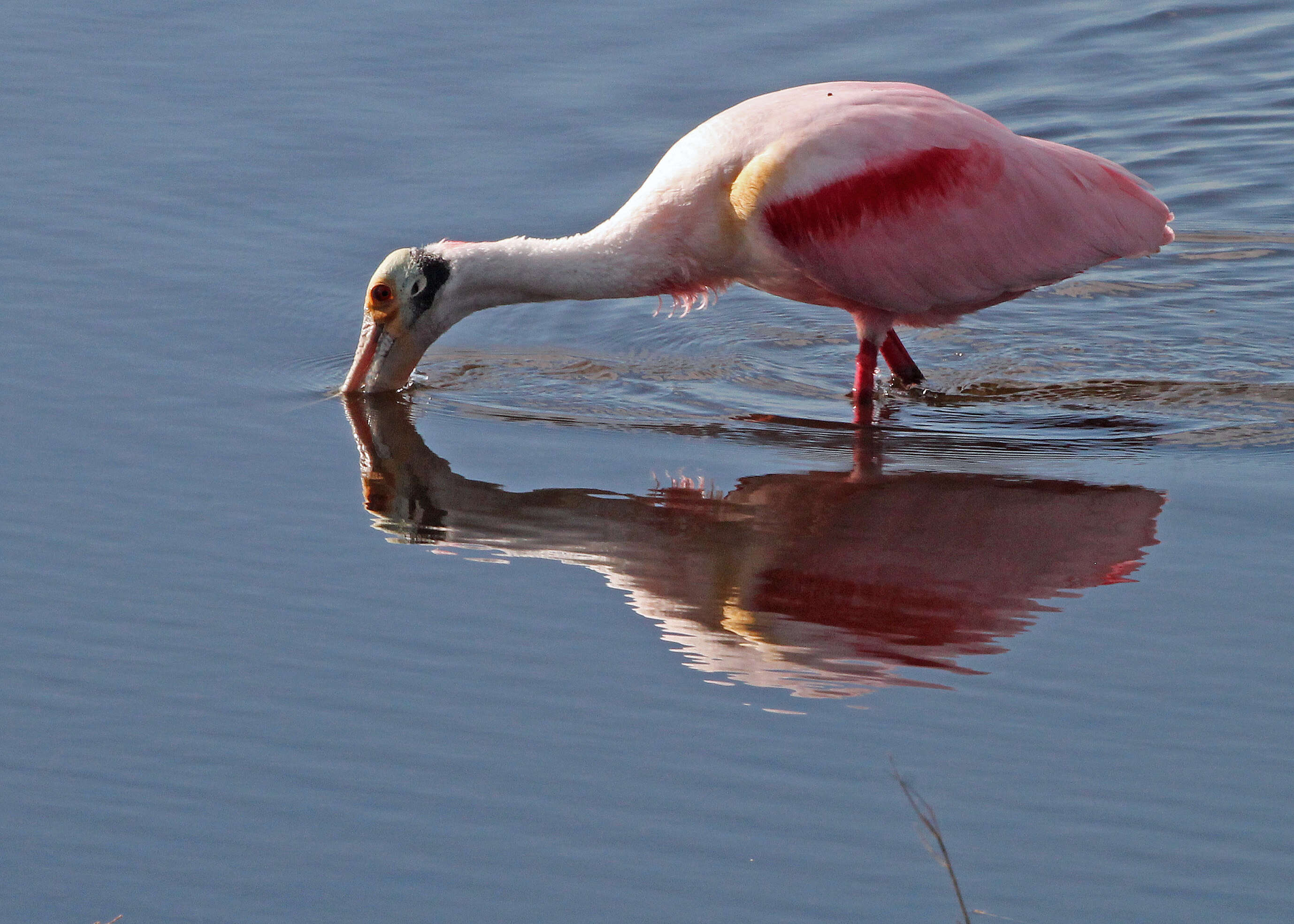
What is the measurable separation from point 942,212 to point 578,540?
2320 millimetres

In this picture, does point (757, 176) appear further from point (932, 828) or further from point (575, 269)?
point (932, 828)

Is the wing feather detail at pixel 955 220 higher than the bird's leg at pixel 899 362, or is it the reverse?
the wing feather detail at pixel 955 220

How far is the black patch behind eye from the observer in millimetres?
7840

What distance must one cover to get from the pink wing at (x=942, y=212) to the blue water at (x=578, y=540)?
0.53 meters

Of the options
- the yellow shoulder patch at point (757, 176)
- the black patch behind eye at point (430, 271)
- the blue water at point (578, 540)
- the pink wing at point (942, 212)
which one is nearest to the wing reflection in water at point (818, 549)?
the blue water at point (578, 540)

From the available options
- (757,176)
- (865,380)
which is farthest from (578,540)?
(865,380)

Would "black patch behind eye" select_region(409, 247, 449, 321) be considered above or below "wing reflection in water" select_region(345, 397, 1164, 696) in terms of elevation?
above

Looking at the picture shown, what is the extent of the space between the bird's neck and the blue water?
46cm

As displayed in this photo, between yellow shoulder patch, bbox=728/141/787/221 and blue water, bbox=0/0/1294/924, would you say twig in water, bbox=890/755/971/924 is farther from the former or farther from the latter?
yellow shoulder patch, bbox=728/141/787/221

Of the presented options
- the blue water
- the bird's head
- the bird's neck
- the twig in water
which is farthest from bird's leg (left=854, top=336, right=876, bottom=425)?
the twig in water

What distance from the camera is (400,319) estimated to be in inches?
312

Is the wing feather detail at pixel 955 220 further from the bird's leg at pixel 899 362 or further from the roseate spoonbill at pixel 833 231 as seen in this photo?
the bird's leg at pixel 899 362

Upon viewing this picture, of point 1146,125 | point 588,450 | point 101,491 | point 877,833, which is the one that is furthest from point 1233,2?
point 877,833

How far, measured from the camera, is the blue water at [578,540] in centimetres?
436
